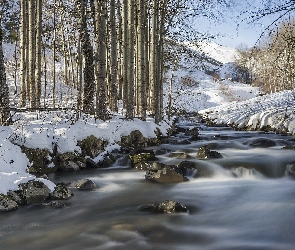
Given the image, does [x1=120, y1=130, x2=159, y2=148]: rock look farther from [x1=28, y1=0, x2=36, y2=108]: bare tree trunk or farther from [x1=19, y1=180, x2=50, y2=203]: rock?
[x1=19, y1=180, x2=50, y2=203]: rock

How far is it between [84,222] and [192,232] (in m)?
1.65

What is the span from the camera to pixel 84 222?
5.23 meters

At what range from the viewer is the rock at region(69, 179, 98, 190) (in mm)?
6816

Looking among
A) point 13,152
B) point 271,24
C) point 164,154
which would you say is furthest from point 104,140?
point 271,24

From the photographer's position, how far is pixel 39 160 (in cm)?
761

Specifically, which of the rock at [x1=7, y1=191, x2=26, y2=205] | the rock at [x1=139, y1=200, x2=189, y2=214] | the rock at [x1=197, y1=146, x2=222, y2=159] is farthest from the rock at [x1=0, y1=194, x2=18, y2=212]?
the rock at [x1=197, y1=146, x2=222, y2=159]

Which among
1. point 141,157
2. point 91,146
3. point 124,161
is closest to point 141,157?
point 141,157

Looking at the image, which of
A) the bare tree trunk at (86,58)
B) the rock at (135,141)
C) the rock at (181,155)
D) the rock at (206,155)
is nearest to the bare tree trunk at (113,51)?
the bare tree trunk at (86,58)

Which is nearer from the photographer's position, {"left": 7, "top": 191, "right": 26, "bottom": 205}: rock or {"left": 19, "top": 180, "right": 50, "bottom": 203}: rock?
{"left": 7, "top": 191, "right": 26, "bottom": 205}: rock

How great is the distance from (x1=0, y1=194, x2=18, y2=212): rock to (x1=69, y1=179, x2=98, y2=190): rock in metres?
1.48

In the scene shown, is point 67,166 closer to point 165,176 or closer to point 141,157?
point 141,157

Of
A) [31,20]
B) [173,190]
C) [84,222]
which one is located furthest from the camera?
[31,20]

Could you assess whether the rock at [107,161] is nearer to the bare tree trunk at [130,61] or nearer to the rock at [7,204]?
the bare tree trunk at [130,61]

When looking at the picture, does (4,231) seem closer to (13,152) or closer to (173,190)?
(13,152)
